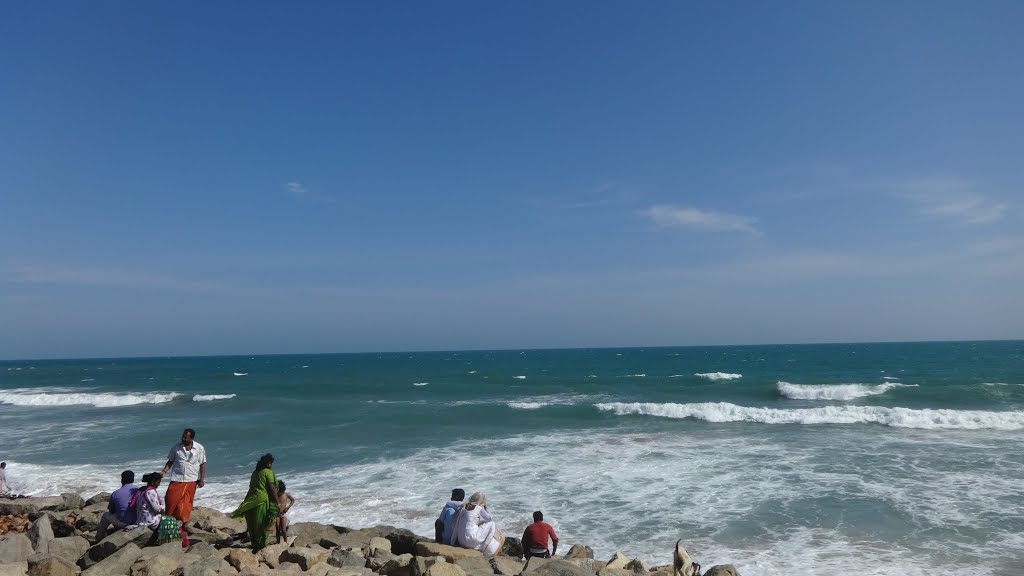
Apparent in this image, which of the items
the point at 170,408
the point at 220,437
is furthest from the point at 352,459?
the point at 170,408

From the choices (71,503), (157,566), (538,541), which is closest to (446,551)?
(538,541)

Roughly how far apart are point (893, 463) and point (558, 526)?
390 inches

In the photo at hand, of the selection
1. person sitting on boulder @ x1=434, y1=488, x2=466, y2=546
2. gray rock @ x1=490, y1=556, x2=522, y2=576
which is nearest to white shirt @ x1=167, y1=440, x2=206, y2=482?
person sitting on boulder @ x1=434, y1=488, x2=466, y2=546

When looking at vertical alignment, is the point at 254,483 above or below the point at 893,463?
above

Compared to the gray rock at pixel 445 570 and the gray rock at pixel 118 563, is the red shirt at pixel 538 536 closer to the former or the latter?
the gray rock at pixel 445 570

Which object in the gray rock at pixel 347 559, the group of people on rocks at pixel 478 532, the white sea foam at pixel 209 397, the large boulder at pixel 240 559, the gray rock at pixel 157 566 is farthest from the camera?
the white sea foam at pixel 209 397

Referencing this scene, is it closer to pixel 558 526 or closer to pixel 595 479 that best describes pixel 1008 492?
Result: pixel 595 479

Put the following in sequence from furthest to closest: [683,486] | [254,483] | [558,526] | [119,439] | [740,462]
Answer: [119,439]
[740,462]
[683,486]
[558,526]
[254,483]

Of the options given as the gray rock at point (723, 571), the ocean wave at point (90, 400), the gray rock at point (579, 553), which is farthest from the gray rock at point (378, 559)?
the ocean wave at point (90, 400)

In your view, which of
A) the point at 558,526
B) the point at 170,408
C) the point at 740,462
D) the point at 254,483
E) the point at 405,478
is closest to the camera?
the point at 254,483

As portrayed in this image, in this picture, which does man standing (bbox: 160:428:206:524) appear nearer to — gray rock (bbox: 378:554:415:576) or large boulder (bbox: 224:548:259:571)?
large boulder (bbox: 224:548:259:571)

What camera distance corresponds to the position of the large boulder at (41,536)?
7.60 m

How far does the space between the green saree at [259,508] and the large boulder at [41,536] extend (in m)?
2.34

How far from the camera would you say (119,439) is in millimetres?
21766
